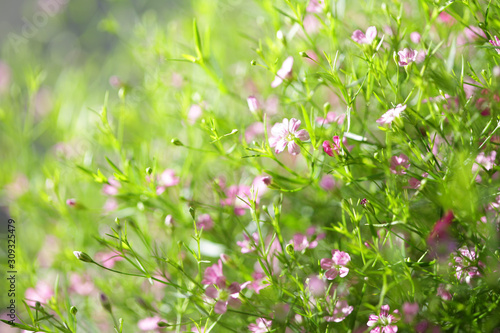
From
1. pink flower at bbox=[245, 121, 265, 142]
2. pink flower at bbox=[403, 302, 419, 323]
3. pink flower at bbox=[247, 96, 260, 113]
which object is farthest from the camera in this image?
pink flower at bbox=[245, 121, 265, 142]

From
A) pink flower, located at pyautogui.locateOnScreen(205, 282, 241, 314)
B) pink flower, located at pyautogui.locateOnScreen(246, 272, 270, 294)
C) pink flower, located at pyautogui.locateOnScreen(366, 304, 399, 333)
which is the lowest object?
pink flower, located at pyautogui.locateOnScreen(246, 272, 270, 294)

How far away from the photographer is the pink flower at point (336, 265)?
420 millimetres

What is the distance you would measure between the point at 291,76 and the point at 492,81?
0.21 meters

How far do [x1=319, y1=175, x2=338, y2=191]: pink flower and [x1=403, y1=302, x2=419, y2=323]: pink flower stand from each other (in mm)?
157

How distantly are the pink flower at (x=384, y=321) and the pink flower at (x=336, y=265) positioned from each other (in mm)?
53

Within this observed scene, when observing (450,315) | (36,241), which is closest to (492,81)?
(450,315)

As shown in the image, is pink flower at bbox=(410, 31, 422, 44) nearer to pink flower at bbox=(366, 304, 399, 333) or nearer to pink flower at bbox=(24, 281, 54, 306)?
pink flower at bbox=(366, 304, 399, 333)

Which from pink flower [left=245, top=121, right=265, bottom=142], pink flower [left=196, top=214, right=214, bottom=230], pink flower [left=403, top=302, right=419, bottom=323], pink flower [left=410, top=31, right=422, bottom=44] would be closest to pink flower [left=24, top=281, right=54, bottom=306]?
pink flower [left=196, top=214, right=214, bottom=230]

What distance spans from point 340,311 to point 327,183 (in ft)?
0.52

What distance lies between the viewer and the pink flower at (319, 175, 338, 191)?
507 millimetres

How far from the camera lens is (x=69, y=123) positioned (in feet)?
2.99

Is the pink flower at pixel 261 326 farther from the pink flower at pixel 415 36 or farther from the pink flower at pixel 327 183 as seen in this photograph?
the pink flower at pixel 415 36

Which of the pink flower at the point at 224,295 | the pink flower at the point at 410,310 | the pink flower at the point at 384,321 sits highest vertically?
the pink flower at the point at 410,310

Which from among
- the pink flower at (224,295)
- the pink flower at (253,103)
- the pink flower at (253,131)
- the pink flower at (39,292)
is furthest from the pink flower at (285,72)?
the pink flower at (39,292)
